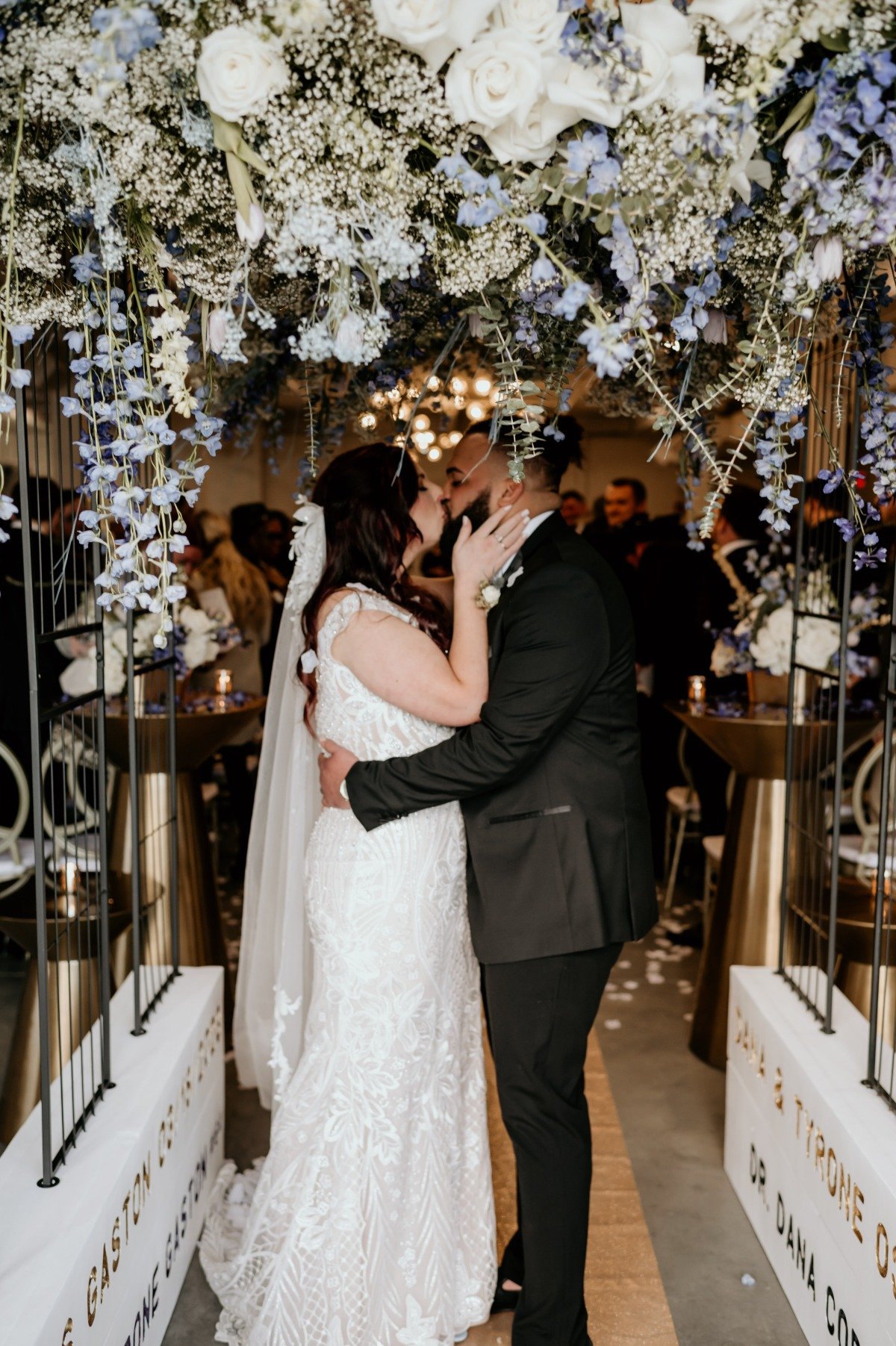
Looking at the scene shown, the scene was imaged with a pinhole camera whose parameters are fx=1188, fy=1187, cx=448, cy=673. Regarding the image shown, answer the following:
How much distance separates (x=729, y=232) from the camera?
1728 millimetres

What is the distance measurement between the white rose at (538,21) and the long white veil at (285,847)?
1266mm

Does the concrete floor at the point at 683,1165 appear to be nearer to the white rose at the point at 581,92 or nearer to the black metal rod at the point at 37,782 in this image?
the black metal rod at the point at 37,782

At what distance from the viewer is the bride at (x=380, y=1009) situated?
240cm

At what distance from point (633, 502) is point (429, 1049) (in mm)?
5080

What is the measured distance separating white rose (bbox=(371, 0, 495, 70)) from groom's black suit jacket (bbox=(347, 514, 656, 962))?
1087 mm

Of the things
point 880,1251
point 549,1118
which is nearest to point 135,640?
point 549,1118

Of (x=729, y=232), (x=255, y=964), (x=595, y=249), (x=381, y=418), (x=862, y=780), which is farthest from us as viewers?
(x=862, y=780)

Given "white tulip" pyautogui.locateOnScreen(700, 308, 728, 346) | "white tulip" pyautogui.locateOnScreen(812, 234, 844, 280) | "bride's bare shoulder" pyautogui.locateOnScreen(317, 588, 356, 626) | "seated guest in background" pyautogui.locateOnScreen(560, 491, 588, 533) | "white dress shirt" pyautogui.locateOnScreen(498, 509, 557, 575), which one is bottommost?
"bride's bare shoulder" pyautogui.locateOnScreen(317, 588, 356, 626)

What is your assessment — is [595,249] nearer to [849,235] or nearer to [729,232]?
[729,232]

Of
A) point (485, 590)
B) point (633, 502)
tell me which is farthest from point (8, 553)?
point (633, 502)

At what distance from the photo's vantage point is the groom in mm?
2338

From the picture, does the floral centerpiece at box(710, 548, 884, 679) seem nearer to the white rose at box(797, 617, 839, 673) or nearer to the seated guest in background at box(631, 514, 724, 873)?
the white rose at box(797, 617, 839, 673)

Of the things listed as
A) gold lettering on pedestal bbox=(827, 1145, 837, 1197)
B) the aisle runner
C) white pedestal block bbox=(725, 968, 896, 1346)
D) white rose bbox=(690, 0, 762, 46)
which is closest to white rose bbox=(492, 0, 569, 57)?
white rose bbox=(690, 0, 762, 46)

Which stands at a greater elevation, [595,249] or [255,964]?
[595,249]
